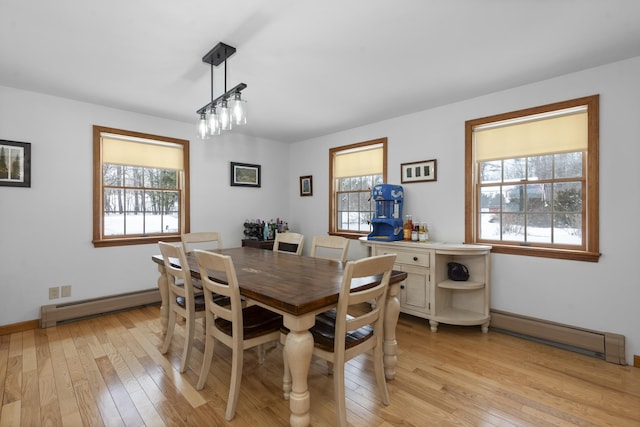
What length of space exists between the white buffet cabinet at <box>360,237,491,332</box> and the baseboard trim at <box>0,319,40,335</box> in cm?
383

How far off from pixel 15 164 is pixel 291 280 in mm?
3248

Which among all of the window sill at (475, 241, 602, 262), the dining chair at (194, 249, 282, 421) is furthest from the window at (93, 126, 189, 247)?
the window sill at (475, 241, 602, 262)

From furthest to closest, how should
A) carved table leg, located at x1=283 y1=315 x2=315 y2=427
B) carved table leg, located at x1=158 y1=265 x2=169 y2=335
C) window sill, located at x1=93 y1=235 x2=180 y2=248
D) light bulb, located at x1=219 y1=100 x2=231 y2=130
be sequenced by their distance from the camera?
window sill, located at x1=93 y1=235 x2=180 y2=248 → carved table leg, located at x1=158 y1=265 x2=169 y2=335 → light bulb, located at x1=219 y1=100 x2=231 y2=130 → carved table leg, located at x1=283 y1=315 x2=315 y2=427

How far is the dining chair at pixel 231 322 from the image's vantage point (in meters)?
1.78

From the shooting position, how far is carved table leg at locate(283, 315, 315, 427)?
157cm

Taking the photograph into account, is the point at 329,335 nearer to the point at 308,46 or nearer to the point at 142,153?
the point at 308,46

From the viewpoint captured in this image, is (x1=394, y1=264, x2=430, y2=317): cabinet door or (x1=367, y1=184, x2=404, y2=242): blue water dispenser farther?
(x1=367, y1=184, x2=404, y2=242): blue water dispenser

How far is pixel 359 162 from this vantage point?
458 cm

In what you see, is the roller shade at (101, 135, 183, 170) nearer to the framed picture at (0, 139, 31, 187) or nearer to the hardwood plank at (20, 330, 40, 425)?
the framed picture at (0, 139, 31, 187)

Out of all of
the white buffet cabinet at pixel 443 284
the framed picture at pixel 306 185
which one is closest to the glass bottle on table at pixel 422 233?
the white buffet cabinet at pixel 443 284

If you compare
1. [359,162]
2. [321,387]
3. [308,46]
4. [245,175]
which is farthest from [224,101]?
[245,175]

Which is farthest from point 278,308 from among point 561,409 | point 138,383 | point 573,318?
point 573,318

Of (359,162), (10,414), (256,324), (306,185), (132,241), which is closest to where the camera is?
(10,414)

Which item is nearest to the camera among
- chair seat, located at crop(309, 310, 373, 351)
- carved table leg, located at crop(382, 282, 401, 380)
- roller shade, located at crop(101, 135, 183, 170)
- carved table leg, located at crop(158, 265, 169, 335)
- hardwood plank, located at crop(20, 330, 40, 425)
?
chair seat, located at crop(309, 310, 373, 351)
